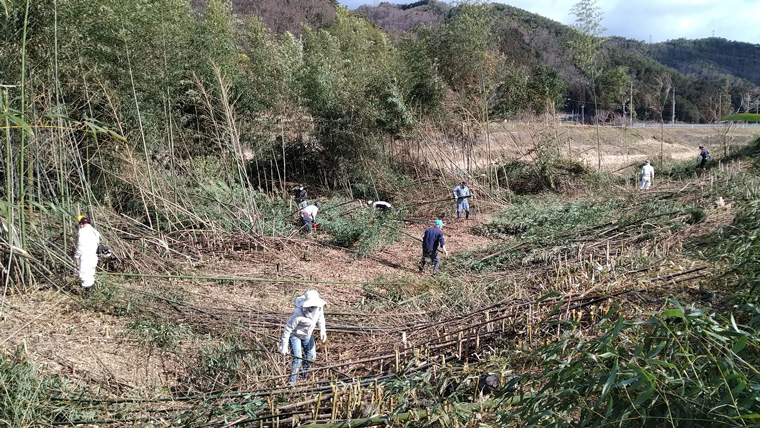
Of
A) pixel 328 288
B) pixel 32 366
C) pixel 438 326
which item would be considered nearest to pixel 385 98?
pixel 328 288

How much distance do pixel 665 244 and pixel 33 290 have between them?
6798 millimetres

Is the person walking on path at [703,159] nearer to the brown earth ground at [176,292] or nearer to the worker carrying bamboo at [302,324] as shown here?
the brown earth ground at [176,292]

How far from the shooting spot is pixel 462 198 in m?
11.3

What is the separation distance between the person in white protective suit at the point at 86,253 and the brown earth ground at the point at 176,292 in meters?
0.23

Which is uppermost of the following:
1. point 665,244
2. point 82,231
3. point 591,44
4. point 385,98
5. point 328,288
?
point 591,44

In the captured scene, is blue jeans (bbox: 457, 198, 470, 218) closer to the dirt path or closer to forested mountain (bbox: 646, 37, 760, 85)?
the dirt path

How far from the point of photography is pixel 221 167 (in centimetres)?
1196

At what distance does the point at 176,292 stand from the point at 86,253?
103cm

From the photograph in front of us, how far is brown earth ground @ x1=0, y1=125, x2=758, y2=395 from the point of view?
4.43m

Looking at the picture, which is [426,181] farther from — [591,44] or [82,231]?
[82,231]

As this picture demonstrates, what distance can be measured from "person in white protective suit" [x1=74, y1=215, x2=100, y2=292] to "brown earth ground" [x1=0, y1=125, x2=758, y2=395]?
0.75 feet

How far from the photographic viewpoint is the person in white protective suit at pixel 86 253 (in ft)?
19.4

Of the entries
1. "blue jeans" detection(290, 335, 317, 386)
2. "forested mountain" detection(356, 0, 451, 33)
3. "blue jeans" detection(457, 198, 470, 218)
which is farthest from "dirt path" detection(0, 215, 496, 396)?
"forested mountain" detection(356, 0, 451, 33)

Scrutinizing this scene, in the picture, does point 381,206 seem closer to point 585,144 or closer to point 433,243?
point 433,243
